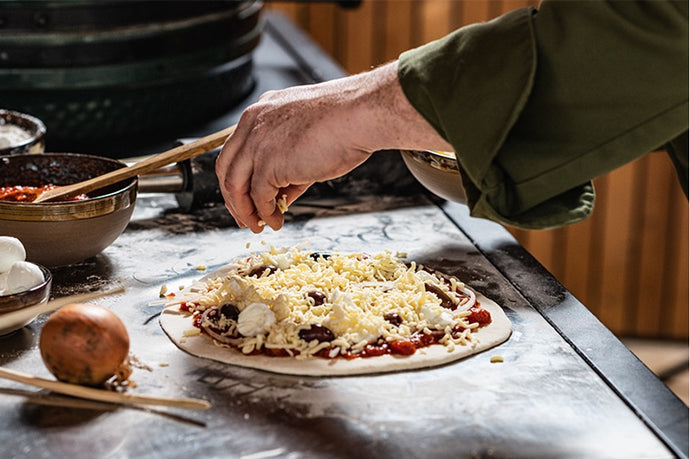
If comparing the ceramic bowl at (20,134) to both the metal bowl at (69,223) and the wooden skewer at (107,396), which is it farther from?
the wooden skewer at (107,396)

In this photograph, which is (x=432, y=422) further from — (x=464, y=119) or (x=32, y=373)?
(x=32, y=373)

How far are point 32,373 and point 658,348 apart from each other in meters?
3.80

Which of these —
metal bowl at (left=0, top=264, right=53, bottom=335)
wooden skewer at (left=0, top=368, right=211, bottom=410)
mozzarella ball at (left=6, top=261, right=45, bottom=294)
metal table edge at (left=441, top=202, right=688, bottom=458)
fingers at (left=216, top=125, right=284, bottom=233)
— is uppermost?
fingers at (left=216, top=125, right=284, bottom=233)

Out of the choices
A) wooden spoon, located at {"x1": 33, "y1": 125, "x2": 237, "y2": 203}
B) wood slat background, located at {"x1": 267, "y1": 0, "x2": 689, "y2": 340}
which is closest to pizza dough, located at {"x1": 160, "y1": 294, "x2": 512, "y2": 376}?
wooden spoon, located at {"x1": 33, "y1": 125, "x2": 237, "y2": 203}

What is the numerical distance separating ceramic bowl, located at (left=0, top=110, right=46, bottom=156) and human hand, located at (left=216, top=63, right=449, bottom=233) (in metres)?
0.75

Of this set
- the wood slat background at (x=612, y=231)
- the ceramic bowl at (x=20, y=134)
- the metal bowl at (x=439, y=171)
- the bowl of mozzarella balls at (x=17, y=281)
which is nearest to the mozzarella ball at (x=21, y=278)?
the bowl of mozzarella balls at (x=17, y=281)

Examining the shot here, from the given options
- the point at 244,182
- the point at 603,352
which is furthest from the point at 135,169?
the point at 603,352

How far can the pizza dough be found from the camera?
163 cm

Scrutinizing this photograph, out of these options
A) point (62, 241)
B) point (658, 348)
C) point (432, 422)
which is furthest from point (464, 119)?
point (658, 348)

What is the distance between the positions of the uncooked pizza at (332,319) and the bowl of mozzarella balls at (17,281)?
0.24 metres

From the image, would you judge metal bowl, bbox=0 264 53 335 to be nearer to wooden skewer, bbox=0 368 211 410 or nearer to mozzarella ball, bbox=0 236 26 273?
mozzarella ball, bbox=0 236 26 273

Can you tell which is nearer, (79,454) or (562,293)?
(79,454)

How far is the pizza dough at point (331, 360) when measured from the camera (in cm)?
163

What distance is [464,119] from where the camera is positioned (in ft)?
4.94
